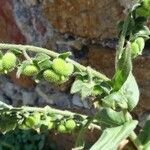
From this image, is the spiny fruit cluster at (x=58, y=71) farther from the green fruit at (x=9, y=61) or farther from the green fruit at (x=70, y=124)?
the green fruit at (x=70, y=124)

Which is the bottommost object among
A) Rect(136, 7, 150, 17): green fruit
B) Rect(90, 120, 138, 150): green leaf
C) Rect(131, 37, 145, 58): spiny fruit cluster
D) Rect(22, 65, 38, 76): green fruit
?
Rect(90, 120, 138, 150): green leaf

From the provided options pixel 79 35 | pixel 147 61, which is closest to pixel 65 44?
pixel 79 35

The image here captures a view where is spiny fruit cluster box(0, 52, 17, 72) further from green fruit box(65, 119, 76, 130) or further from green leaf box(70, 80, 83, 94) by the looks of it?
green fruit box(65, 119, 76, 130)

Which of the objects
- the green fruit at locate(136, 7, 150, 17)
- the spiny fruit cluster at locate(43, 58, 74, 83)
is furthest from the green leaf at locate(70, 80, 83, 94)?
the green fruit at locate(136, 7, 150, 17)

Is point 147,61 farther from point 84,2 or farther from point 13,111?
point 13,111

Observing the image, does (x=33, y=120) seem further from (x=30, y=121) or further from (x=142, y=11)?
(x=142, y=11)

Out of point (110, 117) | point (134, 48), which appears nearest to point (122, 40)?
point (134, 48)
